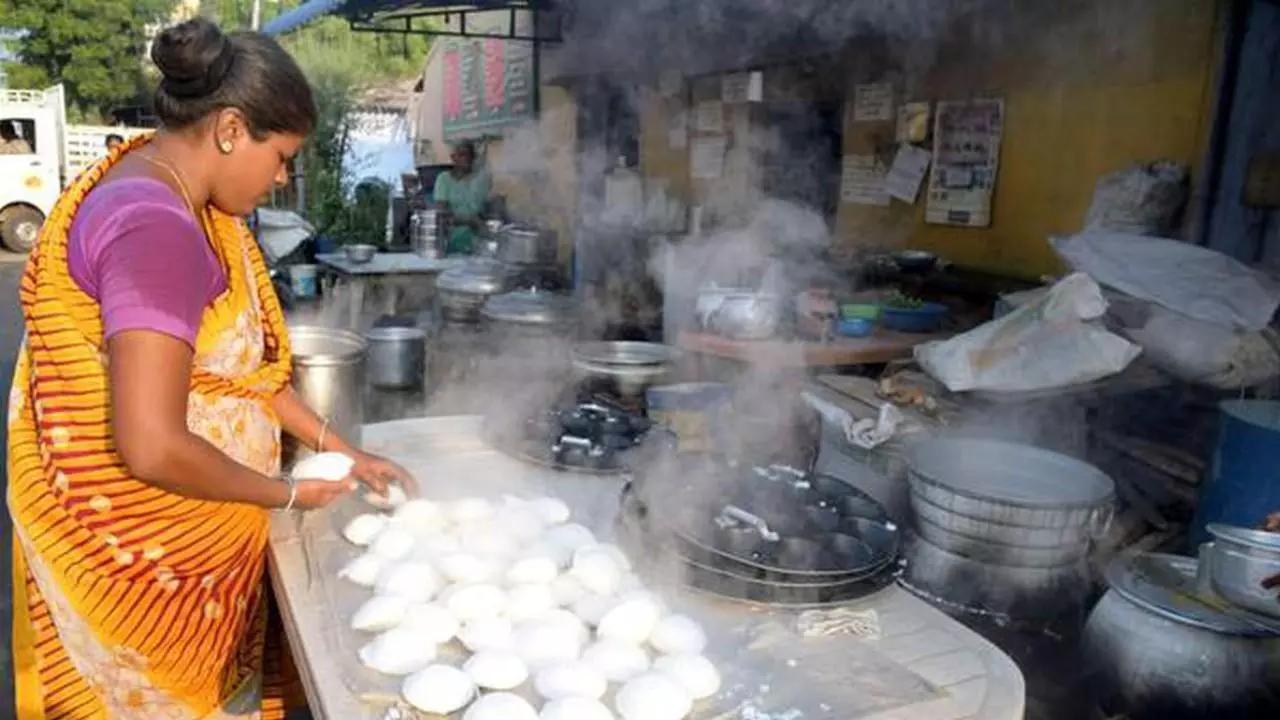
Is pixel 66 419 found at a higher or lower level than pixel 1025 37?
lower

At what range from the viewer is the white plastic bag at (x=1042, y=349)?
2.86 m

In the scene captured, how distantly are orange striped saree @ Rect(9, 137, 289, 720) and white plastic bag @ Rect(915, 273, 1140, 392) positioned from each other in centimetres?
228

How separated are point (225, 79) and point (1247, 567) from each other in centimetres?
226

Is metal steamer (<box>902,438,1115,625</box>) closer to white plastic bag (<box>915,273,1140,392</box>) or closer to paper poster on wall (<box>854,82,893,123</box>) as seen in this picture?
white plastic bag (<box>915,273,1140,392</box>)

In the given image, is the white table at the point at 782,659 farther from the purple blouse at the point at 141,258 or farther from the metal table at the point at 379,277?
the metal table at the point at 379,277

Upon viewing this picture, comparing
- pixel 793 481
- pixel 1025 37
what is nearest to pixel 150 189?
pixel 793 481

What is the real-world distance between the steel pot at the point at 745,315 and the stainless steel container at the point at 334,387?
1.69 m

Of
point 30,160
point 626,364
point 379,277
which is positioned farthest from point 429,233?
point 30,160

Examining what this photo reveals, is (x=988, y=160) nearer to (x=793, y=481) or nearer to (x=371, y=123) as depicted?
(x=793, y=481)

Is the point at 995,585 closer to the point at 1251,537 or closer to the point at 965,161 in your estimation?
the point at 1251,537

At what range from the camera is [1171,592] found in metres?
2.29

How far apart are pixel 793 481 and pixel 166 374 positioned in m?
1.29

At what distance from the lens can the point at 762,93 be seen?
617 centimetres

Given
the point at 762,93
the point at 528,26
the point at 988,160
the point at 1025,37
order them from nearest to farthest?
1. the point at 1025,37
2. the point at 988,160
3. the point at 762,93
4. the point at 528,26
